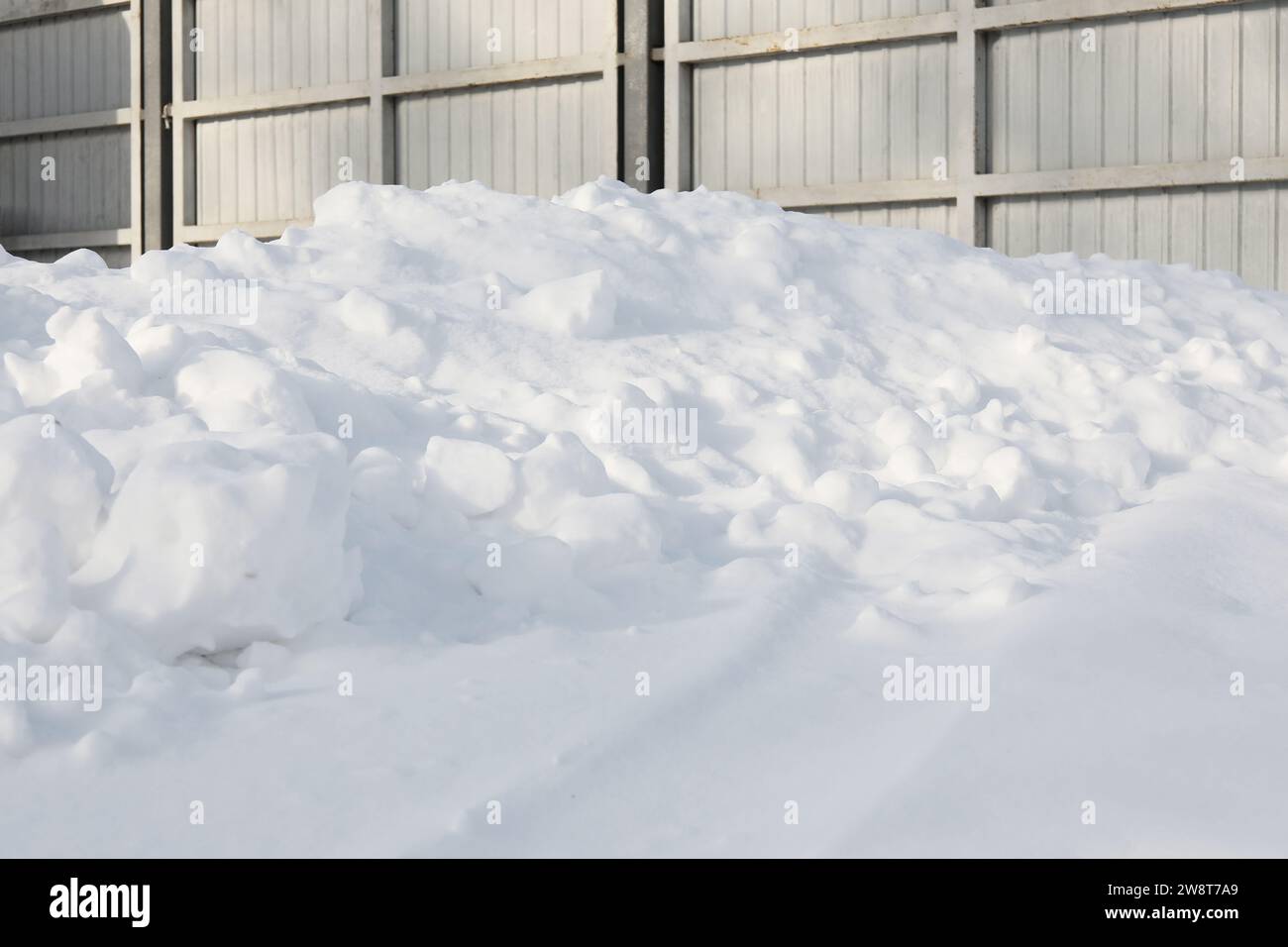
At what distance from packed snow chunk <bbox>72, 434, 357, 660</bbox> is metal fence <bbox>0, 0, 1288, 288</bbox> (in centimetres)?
608

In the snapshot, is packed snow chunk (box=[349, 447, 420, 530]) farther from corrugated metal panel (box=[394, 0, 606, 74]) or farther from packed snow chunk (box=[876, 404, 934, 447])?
corrugated metal panel (box=[394, 0, 606, 74])

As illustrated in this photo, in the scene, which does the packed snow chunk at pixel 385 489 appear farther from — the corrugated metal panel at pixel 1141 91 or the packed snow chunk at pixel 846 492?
the corrugated metal panel at pixel 1141 91

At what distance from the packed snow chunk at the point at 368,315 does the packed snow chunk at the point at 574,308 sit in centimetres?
47

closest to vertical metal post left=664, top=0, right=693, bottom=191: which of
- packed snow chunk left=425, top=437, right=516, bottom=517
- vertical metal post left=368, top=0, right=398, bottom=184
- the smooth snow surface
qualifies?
vertical metal post left=368, top=0, right=398, bottom=184

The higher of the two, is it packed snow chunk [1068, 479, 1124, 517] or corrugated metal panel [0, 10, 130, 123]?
corrugated metal panel [0, 10, 130, 123]

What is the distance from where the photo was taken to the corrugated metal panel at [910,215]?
8.23 m

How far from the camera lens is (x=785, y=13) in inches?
333

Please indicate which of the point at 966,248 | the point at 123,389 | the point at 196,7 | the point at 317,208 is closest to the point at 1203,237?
the point at 966,248

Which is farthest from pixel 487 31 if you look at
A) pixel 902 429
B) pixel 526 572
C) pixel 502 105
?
pixel 526 572

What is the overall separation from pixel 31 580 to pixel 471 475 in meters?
1.13

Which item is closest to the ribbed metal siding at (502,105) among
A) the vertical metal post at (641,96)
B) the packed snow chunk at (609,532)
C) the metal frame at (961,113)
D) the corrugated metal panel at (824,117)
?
the vertical metal post at (641,96)

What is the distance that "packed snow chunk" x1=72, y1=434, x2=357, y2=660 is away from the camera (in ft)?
8.87

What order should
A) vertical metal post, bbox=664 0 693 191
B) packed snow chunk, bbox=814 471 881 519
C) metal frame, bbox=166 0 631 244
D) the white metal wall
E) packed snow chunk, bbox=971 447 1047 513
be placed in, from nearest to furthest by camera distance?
1. packed snow chunk, bbox=814 471 881 519
2. packed snow chunk, bbox=971 447 1047 513
3. the white metal wall
4. vertical metal post, bbox=664 0 693 191
5. metal frame, bbox=166 0 631 244
